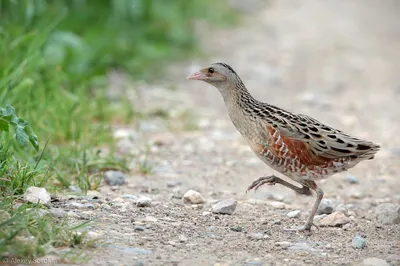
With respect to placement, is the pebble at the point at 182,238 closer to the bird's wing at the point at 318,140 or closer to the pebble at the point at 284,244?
the pebble at the point at 284,244

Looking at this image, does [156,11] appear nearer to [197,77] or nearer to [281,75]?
[281,75]

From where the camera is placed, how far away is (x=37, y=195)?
18.1 ft

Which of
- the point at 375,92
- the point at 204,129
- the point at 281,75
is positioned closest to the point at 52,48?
the point at 204,129

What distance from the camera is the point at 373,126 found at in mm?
9586

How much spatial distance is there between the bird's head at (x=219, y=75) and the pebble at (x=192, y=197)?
0.88 metres

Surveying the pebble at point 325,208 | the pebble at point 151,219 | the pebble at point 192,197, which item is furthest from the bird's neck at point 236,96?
the pebble at point 151,219

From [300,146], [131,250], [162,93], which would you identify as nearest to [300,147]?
[300,146]

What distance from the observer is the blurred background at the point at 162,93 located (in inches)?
261

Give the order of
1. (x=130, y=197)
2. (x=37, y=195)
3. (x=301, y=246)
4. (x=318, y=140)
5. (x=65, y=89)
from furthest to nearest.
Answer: (x=65, y=89)
(x=130, y=197)
(x=318, y=140)
(x=37, y=195)
(x=301, y=246)

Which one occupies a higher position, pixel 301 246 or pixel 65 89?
pixel 65 89

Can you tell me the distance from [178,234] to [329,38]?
863 centimetres

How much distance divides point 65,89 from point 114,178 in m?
2.28

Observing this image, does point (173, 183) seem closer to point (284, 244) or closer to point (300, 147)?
point (300, 147)

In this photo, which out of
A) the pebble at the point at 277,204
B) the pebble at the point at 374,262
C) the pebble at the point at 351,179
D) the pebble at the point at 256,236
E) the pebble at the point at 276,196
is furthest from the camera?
the pebble at the point at 351,179
